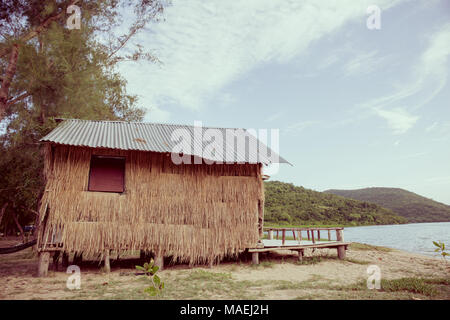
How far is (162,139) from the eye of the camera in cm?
952

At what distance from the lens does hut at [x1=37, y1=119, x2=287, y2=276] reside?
26.5 feet

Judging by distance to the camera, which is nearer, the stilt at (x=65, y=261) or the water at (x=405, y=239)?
the stilt at (x=65, y=261)

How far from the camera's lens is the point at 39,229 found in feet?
26.3

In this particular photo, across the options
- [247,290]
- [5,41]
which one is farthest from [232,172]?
[5,41]

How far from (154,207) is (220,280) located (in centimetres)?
297

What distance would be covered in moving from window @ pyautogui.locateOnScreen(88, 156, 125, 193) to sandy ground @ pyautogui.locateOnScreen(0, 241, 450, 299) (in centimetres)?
256

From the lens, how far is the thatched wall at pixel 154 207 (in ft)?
26.5

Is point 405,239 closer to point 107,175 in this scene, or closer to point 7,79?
point 107,175

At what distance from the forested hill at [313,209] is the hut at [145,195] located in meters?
22.7

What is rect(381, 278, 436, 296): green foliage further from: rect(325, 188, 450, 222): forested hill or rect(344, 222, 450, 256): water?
rect(325, 188, 450, 222): forested hill

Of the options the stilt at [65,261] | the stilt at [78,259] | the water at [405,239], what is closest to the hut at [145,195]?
the stilt at [65,261]
